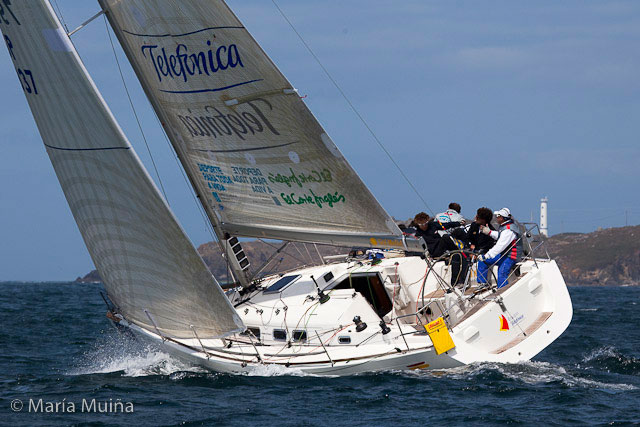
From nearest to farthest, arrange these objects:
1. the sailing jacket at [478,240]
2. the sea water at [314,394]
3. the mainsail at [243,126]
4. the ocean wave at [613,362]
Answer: the sea water at [314,394]
the mainsail at [243,126]
the ocean wave at [613,362]
the sailing jacket at [478,240]

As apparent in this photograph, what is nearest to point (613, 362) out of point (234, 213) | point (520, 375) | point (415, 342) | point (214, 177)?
point (520, 375)

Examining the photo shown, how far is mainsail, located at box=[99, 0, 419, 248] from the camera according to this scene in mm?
11109

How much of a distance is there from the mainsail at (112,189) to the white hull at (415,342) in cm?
46

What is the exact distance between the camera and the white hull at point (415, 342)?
10070 millimetres

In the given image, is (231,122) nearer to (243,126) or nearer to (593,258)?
(243,126)

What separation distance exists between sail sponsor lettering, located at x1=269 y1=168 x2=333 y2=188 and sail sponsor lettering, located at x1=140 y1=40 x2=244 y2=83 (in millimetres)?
1580

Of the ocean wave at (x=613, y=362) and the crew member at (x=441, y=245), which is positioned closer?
the ocean wave at (x=613, y=362)

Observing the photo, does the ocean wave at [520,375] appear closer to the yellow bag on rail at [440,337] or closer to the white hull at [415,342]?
the white hull at [415,342]

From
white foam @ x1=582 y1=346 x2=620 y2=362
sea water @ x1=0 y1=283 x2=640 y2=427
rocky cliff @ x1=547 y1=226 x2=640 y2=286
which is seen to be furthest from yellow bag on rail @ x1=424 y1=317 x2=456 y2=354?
rocky cliff @ x1=547 y1=226 x2=640 y2=286

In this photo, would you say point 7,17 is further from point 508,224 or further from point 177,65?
point 508,224

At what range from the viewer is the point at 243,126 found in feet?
37.8

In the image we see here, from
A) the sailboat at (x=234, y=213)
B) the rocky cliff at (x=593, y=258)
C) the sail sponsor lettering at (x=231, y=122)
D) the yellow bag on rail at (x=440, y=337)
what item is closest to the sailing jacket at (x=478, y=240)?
the sailboat at (x=234, y=213)

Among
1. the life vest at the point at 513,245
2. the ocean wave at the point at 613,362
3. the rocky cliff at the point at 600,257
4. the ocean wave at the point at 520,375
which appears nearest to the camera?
the ocean wave at the point at 520,375

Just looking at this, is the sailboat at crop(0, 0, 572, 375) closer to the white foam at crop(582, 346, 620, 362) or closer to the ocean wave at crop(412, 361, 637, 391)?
the ocean wave at crop(412, 361, 637, 391)
